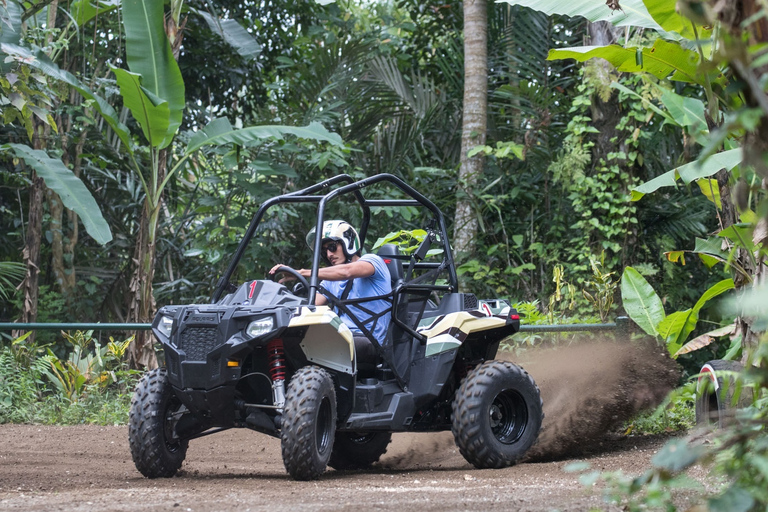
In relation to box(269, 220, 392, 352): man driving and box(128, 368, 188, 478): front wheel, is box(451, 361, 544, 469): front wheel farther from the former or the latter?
box(128, 368, 188, 478): front wheel

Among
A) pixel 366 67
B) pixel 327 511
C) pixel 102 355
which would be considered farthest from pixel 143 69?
pixel 327 511

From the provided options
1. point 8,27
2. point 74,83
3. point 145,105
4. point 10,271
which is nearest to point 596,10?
point 145,105

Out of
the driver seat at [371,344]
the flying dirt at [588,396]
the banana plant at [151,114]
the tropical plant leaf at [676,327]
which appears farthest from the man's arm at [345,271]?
the banana plant at [151,114]

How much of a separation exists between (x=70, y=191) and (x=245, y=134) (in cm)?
181

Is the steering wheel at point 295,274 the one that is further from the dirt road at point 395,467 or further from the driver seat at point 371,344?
the dirt road at point 395,467

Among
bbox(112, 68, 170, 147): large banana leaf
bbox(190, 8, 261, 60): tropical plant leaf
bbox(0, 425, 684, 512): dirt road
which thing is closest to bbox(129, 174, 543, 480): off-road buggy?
bbox(0, 425, 684, 512): dirt road

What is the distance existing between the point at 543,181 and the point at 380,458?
610cm

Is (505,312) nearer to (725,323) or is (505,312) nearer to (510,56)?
(725,323)

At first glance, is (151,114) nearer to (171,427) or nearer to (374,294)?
(374,294)

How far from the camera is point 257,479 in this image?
481 cm

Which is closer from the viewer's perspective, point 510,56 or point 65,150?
point 65,150

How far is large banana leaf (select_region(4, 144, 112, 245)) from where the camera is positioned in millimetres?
8016

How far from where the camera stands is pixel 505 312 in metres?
5.80

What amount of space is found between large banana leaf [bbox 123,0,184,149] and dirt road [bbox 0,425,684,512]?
10.7 feet
